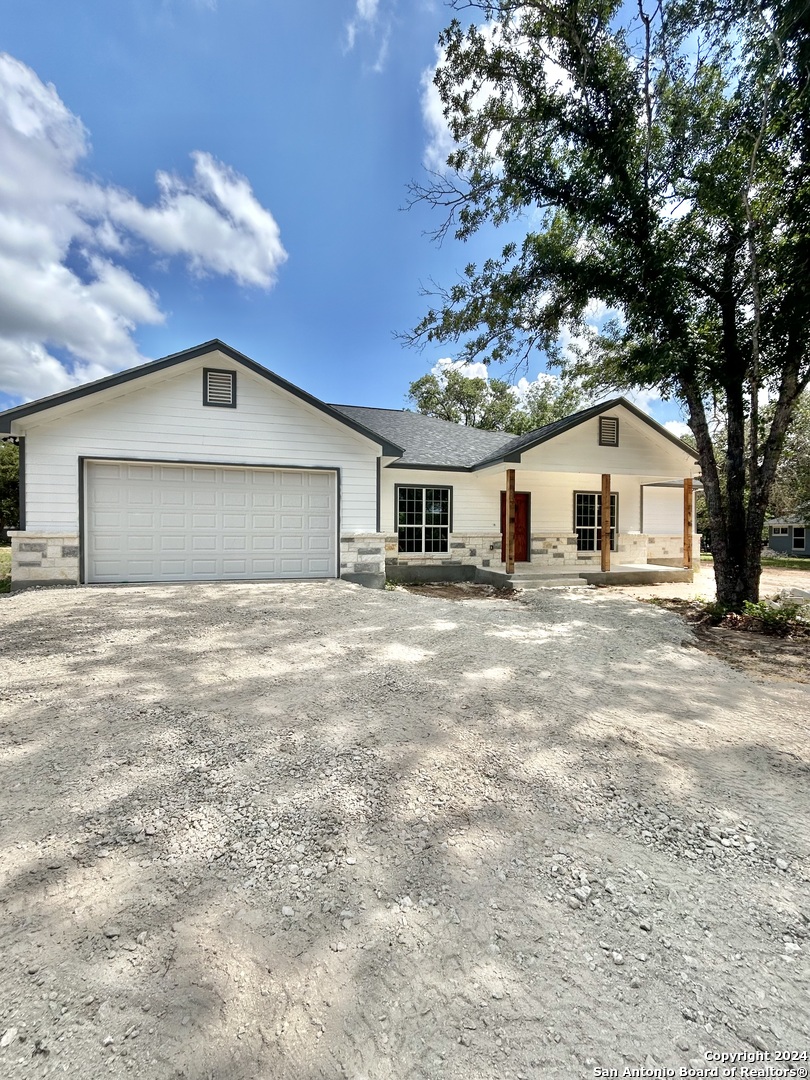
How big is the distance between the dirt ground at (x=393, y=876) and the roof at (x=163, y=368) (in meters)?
6.55

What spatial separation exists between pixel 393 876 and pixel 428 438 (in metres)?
14.3

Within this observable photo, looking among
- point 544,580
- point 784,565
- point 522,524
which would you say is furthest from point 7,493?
point 784,565

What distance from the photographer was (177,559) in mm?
10023

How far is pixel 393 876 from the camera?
2039 millimetres

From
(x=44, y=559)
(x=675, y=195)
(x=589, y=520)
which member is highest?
(x=675, y=195)

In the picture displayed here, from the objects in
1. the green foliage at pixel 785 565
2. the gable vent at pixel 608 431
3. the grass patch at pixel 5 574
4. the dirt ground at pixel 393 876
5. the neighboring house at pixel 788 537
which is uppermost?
the gable vent at pixel 608 431

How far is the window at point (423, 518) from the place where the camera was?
13.6 m

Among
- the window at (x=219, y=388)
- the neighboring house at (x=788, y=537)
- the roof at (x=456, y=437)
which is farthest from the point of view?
the neighboring house at (x=788, y=537)

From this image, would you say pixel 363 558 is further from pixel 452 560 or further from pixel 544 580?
pixel 544 580

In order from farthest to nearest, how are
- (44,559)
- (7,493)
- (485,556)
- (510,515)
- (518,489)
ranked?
(7,493) → (518,489) → (485,556) → (510,515) → (44,559)

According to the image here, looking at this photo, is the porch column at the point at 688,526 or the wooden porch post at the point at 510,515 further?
the porch column at the point at 688,526

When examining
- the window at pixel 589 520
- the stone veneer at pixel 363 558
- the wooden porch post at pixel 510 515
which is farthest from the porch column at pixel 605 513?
the stone veneer at pixel 363 558

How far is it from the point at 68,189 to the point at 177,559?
36.2 feet

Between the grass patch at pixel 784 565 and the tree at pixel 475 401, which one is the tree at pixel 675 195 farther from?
the tree at pixel 475 401
